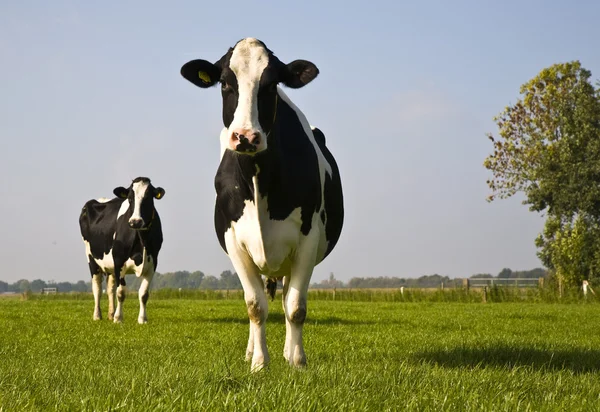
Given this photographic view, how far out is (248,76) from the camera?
229 inches

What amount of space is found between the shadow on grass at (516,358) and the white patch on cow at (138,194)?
27.7ft

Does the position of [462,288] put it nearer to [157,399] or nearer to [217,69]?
[217,69]

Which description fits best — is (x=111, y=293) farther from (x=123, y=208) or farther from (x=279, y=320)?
(x=279, y=320)

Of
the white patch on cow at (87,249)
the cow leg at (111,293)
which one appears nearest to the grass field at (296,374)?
the cow leg at (111,293)

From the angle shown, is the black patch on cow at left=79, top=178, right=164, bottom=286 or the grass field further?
the black patch on cow at left=79, top=178, right=164, bottom=286

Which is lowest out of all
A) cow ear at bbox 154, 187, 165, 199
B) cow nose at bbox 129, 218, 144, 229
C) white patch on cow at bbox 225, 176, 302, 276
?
white patch on cow at bbox 225, 176, 302, 276

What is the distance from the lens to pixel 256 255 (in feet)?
20.4

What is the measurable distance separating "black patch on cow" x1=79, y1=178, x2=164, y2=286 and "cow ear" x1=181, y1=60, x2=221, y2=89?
889 centimetres

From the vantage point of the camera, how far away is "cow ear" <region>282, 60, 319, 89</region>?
623 cm

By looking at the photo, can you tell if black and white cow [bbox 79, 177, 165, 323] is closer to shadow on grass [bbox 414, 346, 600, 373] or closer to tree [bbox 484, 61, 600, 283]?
shadow on grass [bbox 414, 346, 600, 373]

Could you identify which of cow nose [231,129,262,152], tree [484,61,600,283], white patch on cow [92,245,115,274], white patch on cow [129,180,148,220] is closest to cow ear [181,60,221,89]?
cow nose [231,129,262,152]

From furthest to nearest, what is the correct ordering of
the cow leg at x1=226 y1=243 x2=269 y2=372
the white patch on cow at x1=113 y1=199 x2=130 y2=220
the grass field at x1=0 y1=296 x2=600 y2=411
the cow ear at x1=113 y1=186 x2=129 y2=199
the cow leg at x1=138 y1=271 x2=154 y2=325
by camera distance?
1. the white patch on cow at x1=113 y1=199 x2=130 y2=220
2. the cow ear at x1=113 y1=186 x2=129 y2=199
3. the cow leg at x1=138 y1=271 x2=154 y2=325
4. the cow leg at x1=226 y1=243 x2=269 y2=372
5. the grass field at x1=0 y1=296 x2=600 y2=411

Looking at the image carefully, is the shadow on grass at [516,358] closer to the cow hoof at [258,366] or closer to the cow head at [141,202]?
the cow hoof at [258,366]

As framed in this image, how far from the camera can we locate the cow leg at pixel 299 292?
6.22 meters
